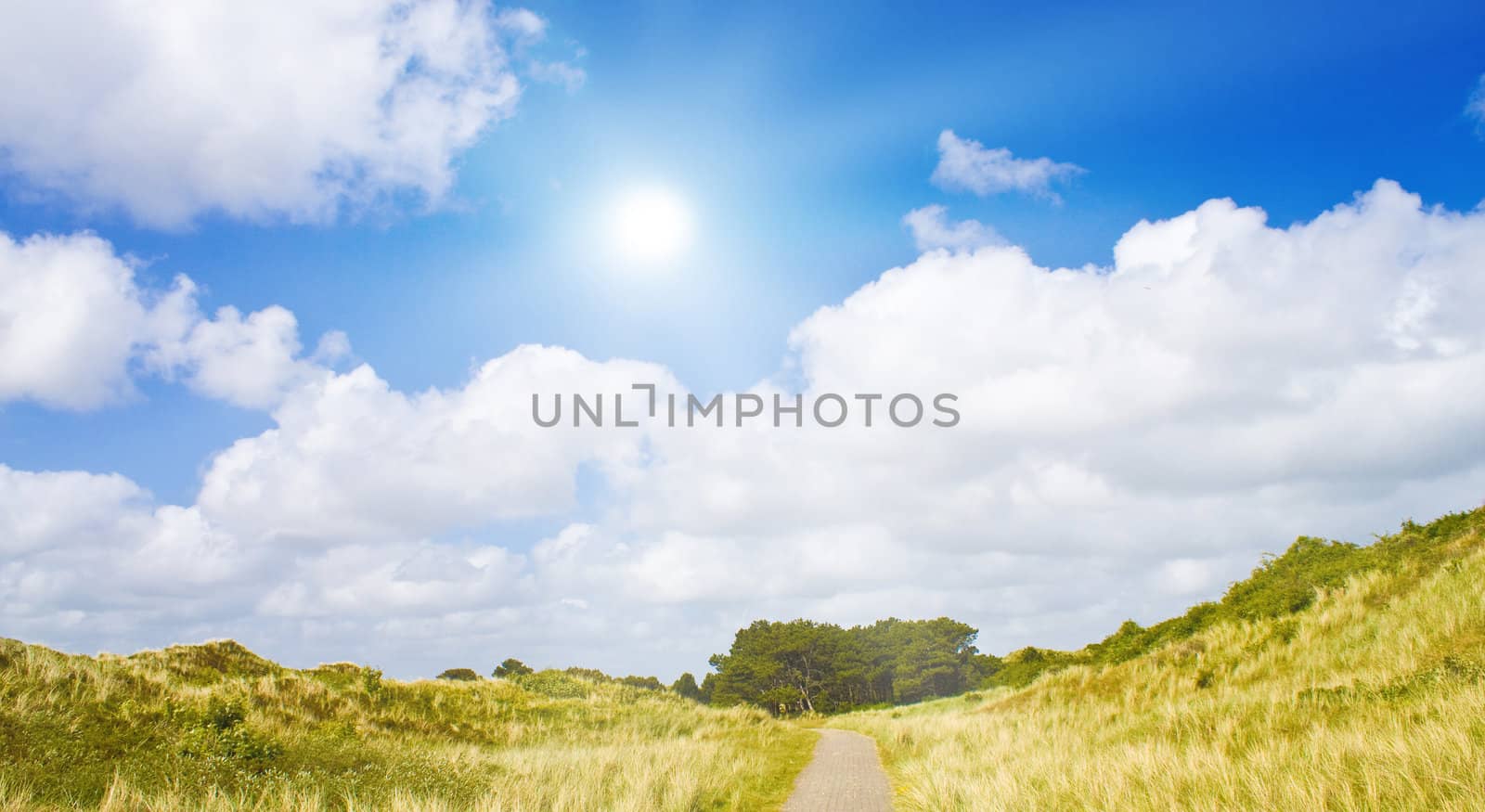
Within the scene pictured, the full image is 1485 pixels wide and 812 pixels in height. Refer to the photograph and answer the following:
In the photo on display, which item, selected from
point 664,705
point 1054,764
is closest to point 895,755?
point 1054,764

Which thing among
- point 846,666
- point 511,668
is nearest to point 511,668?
point 511,668

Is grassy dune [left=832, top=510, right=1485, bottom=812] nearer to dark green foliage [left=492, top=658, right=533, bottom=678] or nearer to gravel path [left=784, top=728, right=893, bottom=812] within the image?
gravel path [left=784, top=728, right=893, bottom=812]

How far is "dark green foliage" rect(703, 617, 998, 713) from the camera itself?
6562 centimetres

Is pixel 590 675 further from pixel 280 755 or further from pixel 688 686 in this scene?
pixel 688 686

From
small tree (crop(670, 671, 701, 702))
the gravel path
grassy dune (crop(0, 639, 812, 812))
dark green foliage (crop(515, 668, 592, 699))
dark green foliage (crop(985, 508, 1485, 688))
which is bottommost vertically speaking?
small tree (crop(670, 671, 701, 702))

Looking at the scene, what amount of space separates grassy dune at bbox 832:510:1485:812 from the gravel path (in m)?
0.70

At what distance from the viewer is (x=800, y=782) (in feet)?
45.7

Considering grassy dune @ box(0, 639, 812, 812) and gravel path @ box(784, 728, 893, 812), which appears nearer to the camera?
grassy dune @ box(0, 639, 812, 812)

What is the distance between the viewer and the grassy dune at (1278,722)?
620 cm

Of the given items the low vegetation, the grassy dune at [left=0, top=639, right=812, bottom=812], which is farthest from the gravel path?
the grassy dune at [left=0, top=639, right=812, bottom=812]

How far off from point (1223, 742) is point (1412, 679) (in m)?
3.01

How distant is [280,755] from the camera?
10.8 m

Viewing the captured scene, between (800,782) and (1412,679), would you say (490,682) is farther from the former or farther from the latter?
(1412,679)

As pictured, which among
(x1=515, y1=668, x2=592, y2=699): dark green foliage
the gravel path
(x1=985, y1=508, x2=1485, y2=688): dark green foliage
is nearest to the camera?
the gravel path
